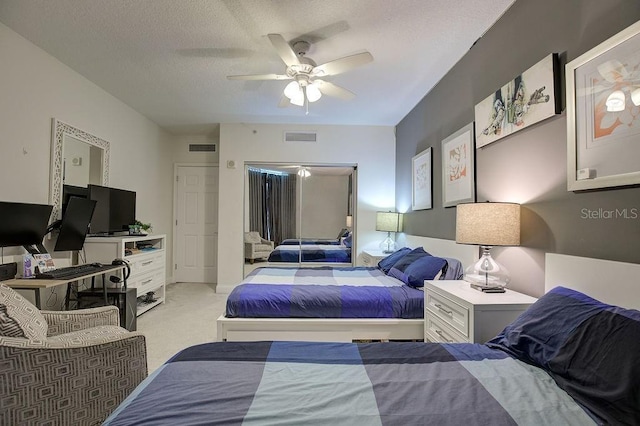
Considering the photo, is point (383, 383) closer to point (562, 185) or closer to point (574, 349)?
point (574, 349)

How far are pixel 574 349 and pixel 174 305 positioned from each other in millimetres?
4349

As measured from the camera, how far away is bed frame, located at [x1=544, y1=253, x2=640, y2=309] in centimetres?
135

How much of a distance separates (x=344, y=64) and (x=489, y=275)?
1.86 metres

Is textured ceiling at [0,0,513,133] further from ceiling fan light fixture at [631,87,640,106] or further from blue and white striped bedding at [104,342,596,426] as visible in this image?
blue and white striped bedding at [104,342,596,426]

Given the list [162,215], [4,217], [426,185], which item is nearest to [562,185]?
[426,185]

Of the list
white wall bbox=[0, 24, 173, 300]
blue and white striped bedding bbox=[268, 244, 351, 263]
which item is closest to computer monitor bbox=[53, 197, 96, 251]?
white wall bbox=[0, 24, 173, 300]

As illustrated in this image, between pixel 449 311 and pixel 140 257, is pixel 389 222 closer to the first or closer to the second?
pixel 449 311

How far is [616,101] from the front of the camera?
1442 millimetres

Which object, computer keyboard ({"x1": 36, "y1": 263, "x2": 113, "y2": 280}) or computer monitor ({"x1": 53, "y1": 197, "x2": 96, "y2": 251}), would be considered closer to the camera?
computer keyboard ({"x1": 36, "y1": 263, "x2": 113, "y2": 280})

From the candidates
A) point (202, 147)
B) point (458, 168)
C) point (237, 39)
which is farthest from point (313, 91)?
point (202, 147)

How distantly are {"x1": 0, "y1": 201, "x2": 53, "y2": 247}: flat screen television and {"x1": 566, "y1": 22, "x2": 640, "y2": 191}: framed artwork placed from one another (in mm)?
3810

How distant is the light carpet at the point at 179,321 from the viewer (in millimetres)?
2912

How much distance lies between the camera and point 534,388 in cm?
106

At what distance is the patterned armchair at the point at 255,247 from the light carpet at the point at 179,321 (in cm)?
75
